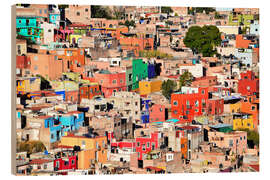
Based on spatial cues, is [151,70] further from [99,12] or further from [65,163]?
[65,163]

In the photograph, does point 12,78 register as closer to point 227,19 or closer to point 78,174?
point 78,174

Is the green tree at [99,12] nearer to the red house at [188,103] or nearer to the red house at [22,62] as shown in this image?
the red house at [22,62]

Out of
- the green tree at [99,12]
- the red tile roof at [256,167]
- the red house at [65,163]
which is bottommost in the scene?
the red tile roof at [256,167]

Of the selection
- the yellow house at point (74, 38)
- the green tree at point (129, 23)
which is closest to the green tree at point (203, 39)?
the green tree at point (129, 23)

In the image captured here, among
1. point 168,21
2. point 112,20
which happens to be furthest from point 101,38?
point 168,21

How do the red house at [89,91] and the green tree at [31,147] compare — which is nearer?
the green tree at [31,147]

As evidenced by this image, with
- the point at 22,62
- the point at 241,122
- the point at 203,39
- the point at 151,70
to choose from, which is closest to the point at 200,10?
the point at 203,39

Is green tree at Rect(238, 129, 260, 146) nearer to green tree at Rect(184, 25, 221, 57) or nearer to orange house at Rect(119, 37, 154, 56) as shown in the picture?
green tree at Rect(184, 25, 221, 57)
